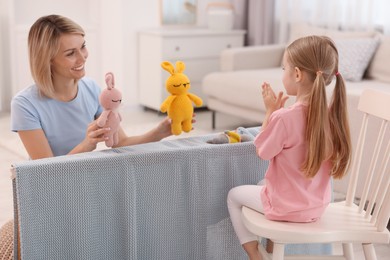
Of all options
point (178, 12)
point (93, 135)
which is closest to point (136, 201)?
point (93, 135)

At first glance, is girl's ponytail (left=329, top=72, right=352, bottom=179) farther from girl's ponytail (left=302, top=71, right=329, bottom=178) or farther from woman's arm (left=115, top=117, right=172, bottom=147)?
woman's arm (left=115, top=117, right=172, bottom=147)

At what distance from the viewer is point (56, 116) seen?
7.60 ft

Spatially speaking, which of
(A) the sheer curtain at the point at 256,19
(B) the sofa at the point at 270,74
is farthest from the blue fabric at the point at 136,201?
(A) the sheer curtain at the point at 256,19

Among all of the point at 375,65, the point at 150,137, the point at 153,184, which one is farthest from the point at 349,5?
the point at 153,184

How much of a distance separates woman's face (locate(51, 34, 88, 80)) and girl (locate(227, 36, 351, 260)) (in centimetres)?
71

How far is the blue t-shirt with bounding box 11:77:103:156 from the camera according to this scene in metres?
2.23

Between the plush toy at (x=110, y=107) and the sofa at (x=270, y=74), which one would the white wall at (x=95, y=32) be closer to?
the sofa at (x=270, y=74)

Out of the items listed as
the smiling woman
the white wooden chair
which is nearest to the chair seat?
the white wooden chair

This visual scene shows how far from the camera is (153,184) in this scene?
79.7 inches

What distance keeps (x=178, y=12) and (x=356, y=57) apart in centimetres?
196

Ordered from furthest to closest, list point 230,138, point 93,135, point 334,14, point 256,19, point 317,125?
point 256,19
point 334,14
point 230,138
point 93,135
point 317,125

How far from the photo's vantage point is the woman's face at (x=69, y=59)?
226 centimetres

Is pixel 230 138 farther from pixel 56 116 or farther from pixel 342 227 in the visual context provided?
pixel 56 116

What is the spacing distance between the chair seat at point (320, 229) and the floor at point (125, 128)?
159cm
